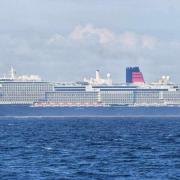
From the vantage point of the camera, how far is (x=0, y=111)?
14888cm

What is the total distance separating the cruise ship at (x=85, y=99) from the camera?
5960 inches

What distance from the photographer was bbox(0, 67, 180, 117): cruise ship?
151 metres

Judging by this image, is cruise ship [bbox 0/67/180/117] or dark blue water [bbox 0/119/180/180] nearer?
dark blue water [bbox 0/119/180/180]

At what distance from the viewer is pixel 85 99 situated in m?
158

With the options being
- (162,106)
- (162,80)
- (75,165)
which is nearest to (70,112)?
(162,106)

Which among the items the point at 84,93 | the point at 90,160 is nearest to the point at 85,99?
the point at 84,93

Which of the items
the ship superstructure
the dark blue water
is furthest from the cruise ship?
the dark blue water

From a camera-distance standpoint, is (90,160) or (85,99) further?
(85,99)

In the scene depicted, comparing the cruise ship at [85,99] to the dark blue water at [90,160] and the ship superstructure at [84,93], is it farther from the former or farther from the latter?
the dark blue water at [90,160]

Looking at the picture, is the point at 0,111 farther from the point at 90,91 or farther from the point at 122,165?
the point at 122,165

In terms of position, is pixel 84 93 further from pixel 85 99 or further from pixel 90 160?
pixel 90 160

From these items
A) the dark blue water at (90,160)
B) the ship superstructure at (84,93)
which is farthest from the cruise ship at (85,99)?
the dark blue water at (90,160)

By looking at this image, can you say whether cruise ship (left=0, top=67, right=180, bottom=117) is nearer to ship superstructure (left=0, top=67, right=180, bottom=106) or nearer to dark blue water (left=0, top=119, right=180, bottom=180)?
ship superstructure (left=0, top=67, right=180, bottom=106)

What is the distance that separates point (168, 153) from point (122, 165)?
21.6 ft
